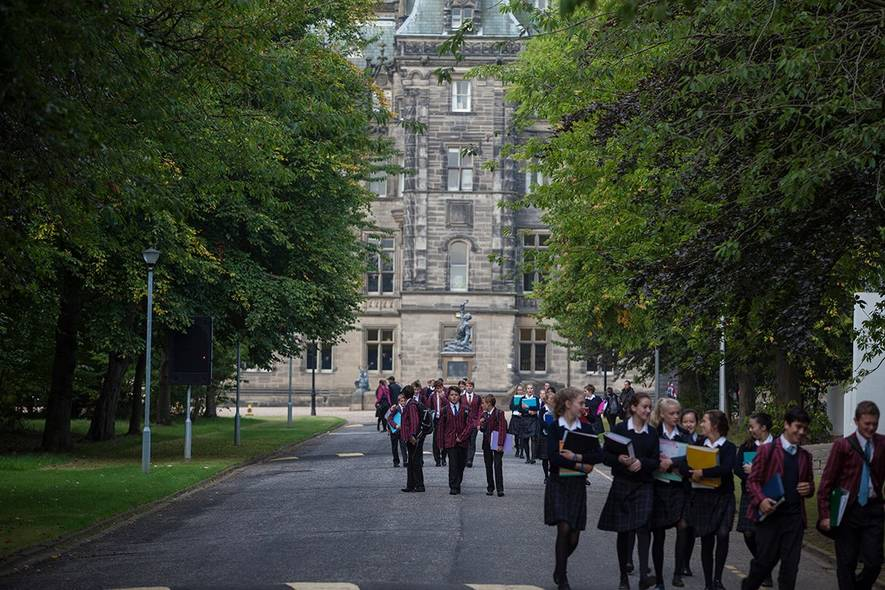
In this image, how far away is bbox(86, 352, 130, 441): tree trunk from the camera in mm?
39656

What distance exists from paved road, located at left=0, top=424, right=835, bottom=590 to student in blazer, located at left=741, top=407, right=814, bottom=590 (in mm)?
2062

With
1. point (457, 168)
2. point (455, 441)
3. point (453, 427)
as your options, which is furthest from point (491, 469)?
point (457, 168)

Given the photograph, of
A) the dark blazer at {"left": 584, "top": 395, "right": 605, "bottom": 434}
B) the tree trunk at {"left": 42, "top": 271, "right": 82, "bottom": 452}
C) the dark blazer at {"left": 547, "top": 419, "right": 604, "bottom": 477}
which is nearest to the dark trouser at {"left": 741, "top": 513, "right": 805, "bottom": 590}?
the dark blazer at {"left": 547, "top": 419, "right": 604, "bottom": 477}

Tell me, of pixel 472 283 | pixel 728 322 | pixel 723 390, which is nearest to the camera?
pixel 728 322

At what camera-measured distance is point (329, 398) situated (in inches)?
3297

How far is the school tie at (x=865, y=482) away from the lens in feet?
37.9

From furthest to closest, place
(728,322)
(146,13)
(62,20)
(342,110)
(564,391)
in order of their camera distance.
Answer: (342,110), (728,322), (146,13), (564,391), (62,20)

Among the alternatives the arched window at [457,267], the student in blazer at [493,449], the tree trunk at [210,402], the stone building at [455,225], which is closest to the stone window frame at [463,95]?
the stone building at [455,225]

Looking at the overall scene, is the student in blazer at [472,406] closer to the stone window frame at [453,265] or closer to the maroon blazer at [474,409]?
the maroon blazer at [474,409]

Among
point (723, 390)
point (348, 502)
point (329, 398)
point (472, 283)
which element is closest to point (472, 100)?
point (472, 283)

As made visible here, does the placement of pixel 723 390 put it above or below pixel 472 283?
below

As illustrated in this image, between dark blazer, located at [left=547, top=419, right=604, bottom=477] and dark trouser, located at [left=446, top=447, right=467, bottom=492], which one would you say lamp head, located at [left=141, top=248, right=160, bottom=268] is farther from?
dark blazer, located at [left=547, top=419, right=604, bottom=477]

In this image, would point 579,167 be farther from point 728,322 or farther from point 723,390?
point 723,390

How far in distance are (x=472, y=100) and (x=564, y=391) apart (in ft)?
226
